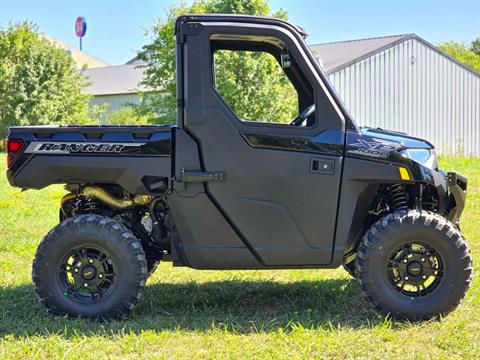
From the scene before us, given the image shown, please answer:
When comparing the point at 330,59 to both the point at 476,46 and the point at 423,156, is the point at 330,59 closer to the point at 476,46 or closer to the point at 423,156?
the point at 423,156

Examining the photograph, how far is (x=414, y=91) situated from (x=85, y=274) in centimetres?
2516

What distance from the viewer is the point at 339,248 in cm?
494

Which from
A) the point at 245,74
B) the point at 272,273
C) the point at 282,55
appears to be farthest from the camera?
the point at 245,74

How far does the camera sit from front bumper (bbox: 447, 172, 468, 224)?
5105 mm

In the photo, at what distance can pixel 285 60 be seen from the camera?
201 inches

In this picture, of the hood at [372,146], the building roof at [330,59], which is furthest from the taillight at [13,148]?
the building roof at [330,59]

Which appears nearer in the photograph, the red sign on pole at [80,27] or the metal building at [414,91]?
the metal building at [414,91]

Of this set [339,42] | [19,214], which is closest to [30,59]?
[339,42]

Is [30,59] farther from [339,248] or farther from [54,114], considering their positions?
[339,248]

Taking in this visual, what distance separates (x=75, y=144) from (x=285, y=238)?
5.67 feet

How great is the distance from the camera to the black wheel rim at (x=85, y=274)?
497 cm

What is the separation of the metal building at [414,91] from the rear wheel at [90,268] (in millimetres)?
22147

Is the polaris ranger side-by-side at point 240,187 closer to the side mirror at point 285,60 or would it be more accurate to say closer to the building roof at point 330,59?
the side mirror at point 285,60

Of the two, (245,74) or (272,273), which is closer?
(272,273)
